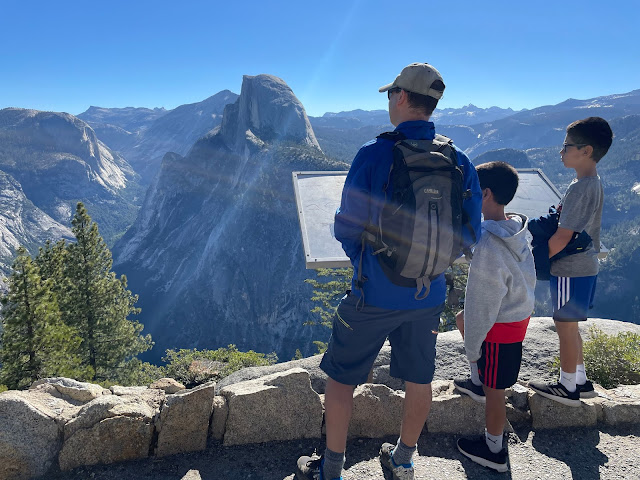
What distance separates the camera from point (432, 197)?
3.04m

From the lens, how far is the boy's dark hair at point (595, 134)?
436 cm

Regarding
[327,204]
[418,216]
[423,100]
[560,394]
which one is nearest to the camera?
[418,216]

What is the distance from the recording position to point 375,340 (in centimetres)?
338

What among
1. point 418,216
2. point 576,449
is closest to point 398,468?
point 576,449

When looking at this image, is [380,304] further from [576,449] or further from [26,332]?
[26,332]

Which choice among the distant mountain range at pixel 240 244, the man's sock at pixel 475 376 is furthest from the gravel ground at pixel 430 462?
the distant mountain range at pixel 240 244

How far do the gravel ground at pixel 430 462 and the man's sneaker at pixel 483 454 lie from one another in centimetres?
10

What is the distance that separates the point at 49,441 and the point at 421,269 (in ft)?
13.5

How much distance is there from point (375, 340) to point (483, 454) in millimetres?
2113

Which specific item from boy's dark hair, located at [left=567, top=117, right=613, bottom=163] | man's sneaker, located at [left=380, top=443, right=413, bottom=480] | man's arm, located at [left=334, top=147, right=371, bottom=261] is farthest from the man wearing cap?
boy's dark hair, located at [left=567, top=117, right=613, bottom=163]

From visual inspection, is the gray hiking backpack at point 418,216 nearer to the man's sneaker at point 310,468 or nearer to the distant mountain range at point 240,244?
→ the man's sneaker at point 310,468

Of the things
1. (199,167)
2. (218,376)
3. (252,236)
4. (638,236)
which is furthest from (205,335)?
(638,236)

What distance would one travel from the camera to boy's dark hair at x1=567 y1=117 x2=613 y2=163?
14.3ft

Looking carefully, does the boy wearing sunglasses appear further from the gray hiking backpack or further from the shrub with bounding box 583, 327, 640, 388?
the gray hiking backpack
